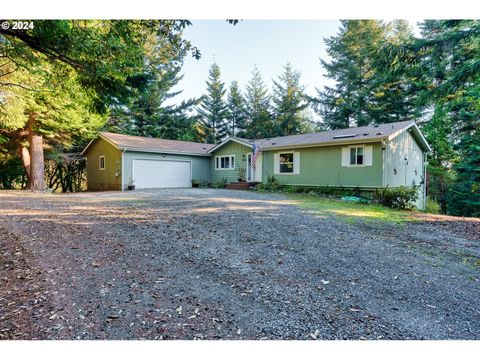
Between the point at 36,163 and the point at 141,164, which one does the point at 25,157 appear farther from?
the point at 141,164

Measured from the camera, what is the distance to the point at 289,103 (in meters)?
28.3

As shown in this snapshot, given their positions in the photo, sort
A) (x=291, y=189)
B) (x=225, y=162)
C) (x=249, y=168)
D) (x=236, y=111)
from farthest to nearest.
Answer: (x=236, y=111) < (x=225, y=162) < (x=249, y=168) < (x=291, y=189)

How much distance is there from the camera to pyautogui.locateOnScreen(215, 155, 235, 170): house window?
56.9 feet

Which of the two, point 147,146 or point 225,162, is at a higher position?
point 147,146

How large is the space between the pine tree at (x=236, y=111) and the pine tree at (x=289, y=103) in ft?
12.5

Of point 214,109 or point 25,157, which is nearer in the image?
point 25,157

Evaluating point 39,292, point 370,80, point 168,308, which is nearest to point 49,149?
point 39,292

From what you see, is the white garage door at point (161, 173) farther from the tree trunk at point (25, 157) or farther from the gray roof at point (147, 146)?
the tree trunk at point (25, 157)

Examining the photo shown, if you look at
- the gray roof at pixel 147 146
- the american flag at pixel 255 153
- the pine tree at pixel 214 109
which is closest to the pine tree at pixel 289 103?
the pine tree at pixel 214 109

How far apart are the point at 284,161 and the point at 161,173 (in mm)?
7150

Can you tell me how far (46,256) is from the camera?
147 inches

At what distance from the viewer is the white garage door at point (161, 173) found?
15555 millimetres

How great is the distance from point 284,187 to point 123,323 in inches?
499

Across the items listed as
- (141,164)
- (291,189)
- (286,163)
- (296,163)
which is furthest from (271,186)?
(141,164)
